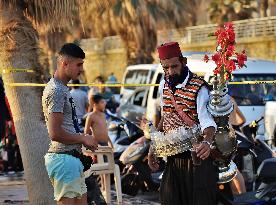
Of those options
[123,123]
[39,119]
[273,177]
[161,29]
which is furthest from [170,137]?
[161,29]

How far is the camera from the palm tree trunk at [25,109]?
8633 millimetres

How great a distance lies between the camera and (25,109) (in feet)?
28.5

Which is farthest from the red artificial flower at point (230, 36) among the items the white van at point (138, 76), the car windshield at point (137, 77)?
the car windshield at point (137, 77)

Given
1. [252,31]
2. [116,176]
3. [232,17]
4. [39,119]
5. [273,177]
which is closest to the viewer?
[273,177]

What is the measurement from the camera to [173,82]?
20.8 feet

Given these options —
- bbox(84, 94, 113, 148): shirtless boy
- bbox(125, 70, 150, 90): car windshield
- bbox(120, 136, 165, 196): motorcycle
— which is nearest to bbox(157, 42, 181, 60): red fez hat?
bbox(120, 136, 165, 196): motorcycle

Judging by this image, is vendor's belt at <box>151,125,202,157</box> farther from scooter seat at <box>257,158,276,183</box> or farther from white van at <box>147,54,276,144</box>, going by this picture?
white van at <box>147,54,276,144</box>

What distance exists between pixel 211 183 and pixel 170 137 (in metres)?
0.48

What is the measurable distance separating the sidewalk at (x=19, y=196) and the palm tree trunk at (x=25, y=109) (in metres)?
1.38

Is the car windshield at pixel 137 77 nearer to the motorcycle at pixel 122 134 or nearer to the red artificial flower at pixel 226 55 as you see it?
the motorcycle at pixel 122 134

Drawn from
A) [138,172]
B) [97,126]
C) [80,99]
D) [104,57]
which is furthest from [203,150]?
[104,57]

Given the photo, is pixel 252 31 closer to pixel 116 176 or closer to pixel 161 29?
pixel 161 29

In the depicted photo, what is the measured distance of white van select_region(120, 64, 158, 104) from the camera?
19.7 m

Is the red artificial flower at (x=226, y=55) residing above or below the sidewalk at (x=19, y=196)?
above
